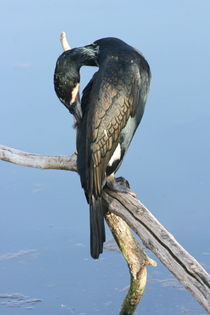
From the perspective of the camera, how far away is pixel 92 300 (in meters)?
4.43

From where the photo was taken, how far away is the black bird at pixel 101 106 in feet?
12.1

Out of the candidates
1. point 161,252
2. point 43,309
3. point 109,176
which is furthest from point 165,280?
point 161,252

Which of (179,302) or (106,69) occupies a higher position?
(106,69)

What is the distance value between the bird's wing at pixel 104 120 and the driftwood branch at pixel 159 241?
0.11 metres

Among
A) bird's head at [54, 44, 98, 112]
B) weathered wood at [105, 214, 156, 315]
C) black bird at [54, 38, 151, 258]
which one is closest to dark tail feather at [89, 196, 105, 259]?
black bird at [54, 38, 151, 258]

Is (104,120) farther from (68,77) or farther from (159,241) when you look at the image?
(159,241)

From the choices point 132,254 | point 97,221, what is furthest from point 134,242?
point 97,221

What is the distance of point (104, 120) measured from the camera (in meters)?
3.69

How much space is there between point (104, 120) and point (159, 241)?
516 mm

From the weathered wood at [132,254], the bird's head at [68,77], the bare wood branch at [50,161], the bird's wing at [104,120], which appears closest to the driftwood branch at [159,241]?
the bare wood branch at [50,161]

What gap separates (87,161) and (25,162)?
0.42 m

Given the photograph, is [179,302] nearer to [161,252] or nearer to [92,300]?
[92,300]

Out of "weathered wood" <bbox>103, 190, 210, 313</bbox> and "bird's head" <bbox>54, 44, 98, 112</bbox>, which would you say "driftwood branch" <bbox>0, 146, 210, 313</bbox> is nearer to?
A: "weathered wood" <bbox>103, 190, 210, 313</bbox>

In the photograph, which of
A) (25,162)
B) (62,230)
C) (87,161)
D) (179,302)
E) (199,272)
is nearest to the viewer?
(199,272)
